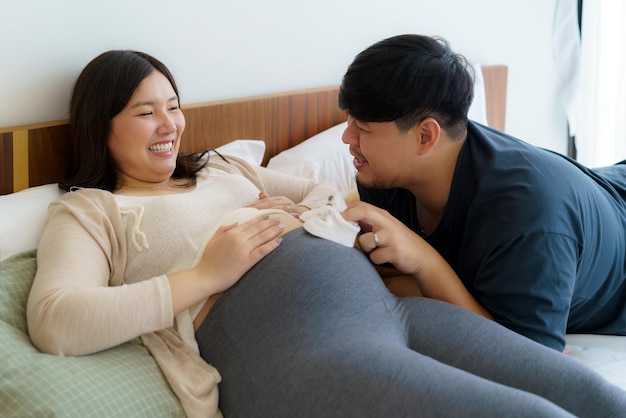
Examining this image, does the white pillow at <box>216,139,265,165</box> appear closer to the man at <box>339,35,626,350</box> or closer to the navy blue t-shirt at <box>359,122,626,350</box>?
the man at <box>339,35,626,350</box>

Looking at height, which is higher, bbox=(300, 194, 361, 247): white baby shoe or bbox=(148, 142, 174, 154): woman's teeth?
bbox=(148, 142, 174, 154): woman's teeth

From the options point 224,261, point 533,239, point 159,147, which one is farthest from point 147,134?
point 533,239

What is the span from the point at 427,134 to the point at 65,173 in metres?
0.88

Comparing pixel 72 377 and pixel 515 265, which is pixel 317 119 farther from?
pixel 72 377

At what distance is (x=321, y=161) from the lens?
2277 mm

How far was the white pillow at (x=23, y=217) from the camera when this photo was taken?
5.26 ft

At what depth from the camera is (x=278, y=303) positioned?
1.42m

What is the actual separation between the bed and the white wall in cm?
8

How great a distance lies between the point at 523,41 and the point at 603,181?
140cm

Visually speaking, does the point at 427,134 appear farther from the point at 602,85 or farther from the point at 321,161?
the point at 602,85

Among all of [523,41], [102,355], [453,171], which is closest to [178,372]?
[102,355]

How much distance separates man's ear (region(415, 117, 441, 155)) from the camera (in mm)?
1612

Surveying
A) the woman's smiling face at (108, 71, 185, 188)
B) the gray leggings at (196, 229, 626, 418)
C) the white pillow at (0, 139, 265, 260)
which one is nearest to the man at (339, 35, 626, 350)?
the gray leggings at (196, 229, 626, 418)

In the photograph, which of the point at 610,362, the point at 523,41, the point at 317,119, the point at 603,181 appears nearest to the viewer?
the point at 610,362
